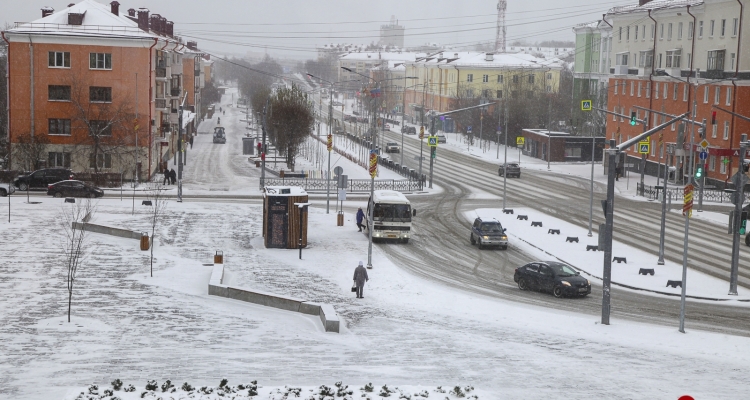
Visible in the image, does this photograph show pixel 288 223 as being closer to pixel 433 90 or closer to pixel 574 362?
pixel 574 362

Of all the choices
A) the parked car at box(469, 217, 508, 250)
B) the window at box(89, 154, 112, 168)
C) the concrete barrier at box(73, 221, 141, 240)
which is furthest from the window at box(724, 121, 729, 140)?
the concrete barrier at box(73, 221, 141, 240)

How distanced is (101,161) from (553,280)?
134 ft

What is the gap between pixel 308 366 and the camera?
798 inches

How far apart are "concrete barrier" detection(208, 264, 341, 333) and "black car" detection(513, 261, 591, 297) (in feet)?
31.1

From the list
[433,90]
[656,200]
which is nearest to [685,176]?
[656,200]

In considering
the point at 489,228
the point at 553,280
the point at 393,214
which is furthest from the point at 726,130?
the point at 553,280

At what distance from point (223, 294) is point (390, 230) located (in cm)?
1417

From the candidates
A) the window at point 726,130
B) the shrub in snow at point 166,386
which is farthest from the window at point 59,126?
the shrub in snow at point 166,386

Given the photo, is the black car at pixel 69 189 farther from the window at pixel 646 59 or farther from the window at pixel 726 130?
the window at pixel 646 59

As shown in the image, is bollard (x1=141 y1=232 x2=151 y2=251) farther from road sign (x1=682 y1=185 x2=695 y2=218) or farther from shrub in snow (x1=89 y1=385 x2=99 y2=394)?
road sign (x1=682 y1=185 x2=695 y2=218)

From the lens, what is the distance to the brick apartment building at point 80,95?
205ft

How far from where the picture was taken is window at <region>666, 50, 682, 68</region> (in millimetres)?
73831

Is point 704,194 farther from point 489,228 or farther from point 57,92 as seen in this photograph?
point 57,92

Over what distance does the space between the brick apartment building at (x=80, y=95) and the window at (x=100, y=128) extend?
0.07 m
